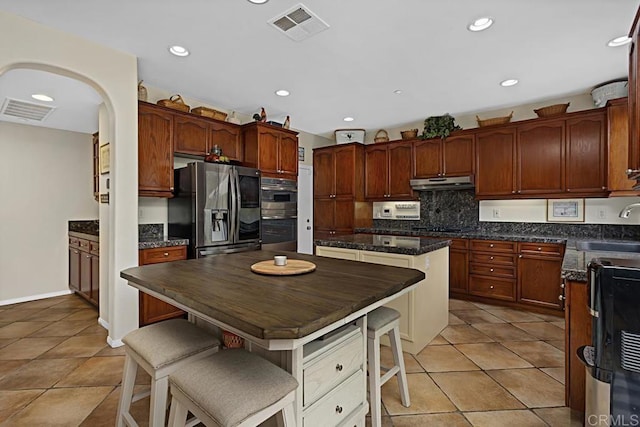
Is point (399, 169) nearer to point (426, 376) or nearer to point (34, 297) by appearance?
point (426, 376)

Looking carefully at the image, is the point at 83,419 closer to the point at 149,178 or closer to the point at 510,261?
the point at 149,178

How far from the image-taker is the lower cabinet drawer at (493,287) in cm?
386

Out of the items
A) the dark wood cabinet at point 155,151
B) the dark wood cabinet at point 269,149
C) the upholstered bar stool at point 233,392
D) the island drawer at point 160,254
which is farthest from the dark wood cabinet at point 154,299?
the upholstered bar stool at point 233,392

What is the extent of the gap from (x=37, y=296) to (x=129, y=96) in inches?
136

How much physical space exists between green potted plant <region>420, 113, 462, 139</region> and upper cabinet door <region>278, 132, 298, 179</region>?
6.59 ft

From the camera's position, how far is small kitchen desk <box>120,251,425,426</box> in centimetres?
99

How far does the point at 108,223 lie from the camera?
9.70ft

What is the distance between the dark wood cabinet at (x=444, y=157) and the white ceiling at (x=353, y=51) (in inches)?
Result: 21.0

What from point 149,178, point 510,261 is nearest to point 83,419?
point 149,178

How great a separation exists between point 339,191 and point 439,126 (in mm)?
1894

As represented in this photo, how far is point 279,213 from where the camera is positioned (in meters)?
4.43

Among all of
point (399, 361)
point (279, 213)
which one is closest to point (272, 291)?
point (399, 361)

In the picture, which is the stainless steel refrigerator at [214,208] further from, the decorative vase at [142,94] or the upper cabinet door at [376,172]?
the upper cabinet door at [376,172]

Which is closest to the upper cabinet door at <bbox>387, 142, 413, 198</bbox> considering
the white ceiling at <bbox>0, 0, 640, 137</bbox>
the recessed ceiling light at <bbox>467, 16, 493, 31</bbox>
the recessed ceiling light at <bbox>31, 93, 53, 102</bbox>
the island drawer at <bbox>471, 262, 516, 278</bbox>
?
the white ceiling at <bbox>0, 0, 640, 137</bbox>
